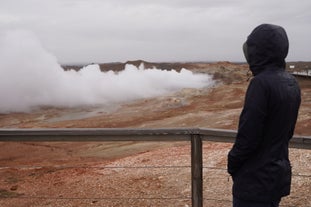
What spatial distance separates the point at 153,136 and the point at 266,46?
1.50m

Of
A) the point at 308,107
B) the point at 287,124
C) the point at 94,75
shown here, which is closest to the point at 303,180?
the point at 287,124

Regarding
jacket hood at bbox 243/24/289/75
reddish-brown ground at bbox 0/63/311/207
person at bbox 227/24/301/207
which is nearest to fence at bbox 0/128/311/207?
reddish-brown ground at bbox 0/63/311/207

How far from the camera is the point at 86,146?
15.4 meters

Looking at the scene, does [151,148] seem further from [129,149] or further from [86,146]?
[86,146]

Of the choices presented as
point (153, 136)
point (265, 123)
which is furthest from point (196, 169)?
point (265, 123)

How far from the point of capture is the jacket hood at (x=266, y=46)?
2441mm

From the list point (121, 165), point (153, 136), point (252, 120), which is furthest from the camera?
point (121, 165)

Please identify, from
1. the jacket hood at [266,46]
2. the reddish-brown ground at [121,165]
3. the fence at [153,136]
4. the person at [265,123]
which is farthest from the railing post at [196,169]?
the jacket hood at [266,46]

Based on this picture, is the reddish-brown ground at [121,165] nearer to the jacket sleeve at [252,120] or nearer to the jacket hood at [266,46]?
the jacket sleeve at [252,120]

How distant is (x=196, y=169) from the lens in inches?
146

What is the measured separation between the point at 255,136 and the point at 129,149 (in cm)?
1174

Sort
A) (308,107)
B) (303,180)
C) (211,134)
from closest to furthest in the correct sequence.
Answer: (211,134)
(303,180)
(308,107)

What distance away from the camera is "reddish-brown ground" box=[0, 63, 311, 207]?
6441 mm

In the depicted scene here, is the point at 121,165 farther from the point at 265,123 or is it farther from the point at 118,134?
the point at 265,123
